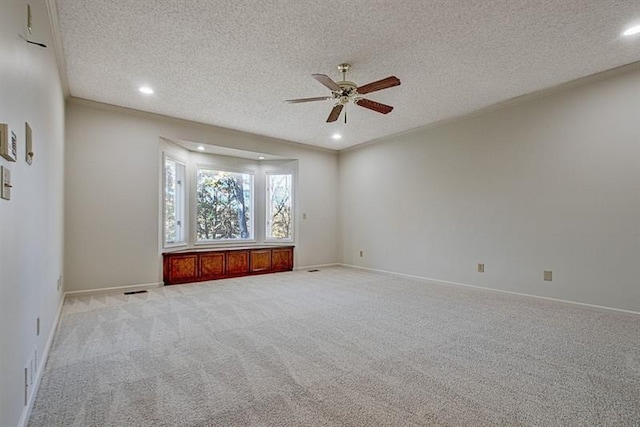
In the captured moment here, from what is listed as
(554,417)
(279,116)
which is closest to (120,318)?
(279,116)

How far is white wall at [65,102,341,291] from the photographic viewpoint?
443 cm

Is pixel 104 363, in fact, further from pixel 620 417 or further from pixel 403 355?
pixel 620 417

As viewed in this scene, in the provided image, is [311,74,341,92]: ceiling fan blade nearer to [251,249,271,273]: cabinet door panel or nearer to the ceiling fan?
the ceiling fan

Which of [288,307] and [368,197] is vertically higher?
[368,197]

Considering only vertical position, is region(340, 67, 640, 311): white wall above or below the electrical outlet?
above

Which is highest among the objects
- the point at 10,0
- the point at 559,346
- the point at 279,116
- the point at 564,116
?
the point at 279,116

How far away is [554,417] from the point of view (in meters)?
1.74

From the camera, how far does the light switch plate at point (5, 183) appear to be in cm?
132

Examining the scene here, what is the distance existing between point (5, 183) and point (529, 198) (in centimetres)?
523

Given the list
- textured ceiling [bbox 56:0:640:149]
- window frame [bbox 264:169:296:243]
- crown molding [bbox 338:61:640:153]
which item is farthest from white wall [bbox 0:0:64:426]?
crown molding [bbox 338:61:640:153]

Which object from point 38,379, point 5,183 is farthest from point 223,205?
point 5,183

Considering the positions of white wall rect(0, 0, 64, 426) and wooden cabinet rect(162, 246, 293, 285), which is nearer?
white wall rect(0, 0, 64, 426)

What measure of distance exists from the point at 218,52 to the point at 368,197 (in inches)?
173

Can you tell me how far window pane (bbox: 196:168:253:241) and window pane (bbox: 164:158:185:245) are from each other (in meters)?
A: 0.35
